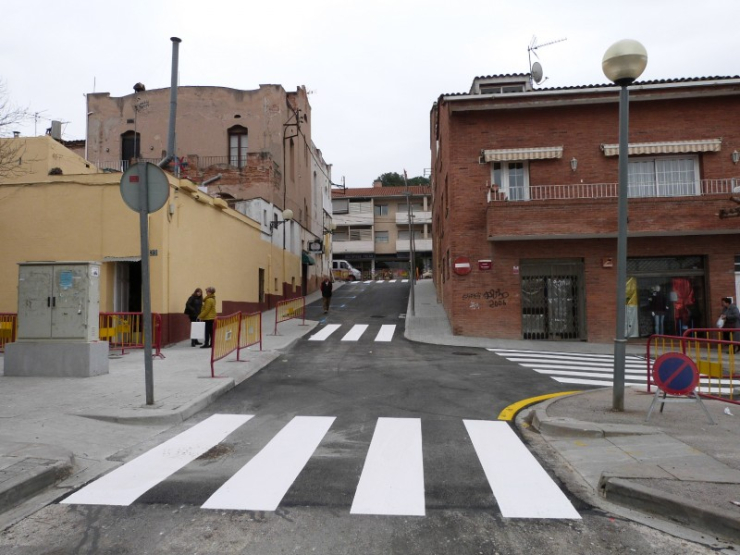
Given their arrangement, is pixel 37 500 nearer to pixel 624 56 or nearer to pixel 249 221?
pixel 624 56

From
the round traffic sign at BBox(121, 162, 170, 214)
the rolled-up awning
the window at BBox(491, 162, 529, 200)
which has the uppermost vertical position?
the window at BBox(491, 162, 529, 200)

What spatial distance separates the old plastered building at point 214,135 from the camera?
29328 mm

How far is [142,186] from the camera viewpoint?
23.3 feet

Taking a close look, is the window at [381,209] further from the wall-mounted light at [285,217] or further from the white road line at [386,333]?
the white road line at [386,333]

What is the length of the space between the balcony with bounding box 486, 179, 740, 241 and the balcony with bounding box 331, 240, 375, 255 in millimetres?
40516

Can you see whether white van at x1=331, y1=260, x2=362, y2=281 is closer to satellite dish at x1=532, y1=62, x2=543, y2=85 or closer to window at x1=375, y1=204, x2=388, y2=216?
window at x1=375, y1=204, x2=388, y2=216

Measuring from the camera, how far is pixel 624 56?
6738mm

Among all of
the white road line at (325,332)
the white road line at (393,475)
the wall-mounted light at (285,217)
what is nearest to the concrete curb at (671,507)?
the white road line at (393,475)

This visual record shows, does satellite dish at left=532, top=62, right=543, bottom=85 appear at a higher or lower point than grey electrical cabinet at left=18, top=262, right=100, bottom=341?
higher

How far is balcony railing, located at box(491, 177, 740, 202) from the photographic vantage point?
18109 mm

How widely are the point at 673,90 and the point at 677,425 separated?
15.7 meters

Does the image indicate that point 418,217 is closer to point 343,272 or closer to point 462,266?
point 343,272

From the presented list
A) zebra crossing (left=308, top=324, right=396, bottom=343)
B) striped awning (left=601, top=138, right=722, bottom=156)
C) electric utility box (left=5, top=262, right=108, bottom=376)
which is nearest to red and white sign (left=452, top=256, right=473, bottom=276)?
zebra crossing (left=308, top=324, right=396, bottom=343)

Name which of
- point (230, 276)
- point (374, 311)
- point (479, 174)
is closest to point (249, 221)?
point (230, 276)
